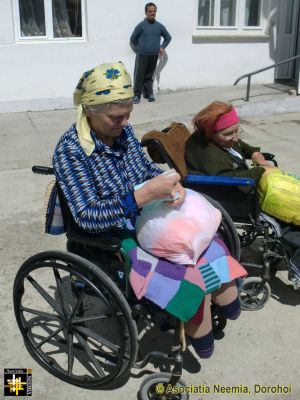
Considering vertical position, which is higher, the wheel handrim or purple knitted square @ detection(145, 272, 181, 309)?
purple knitted square @ detection(145, 272, 181, 309)

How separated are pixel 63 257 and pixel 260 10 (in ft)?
28.1

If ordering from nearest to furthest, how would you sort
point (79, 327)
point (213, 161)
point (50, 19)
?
point (79, 327), point (213, 161), point (50, 19)

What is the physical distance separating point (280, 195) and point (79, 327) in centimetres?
138

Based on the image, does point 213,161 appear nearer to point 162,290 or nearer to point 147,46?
point 162,290

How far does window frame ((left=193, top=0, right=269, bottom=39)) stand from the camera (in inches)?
355

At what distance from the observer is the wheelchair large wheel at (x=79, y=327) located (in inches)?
82.4

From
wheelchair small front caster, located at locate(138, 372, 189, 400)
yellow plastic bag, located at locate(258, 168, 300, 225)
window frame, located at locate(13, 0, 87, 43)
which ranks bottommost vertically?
wheelchair small front caster, located at locate(138, 372, 189, 400)

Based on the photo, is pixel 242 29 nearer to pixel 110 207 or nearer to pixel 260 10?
pixel 260 10

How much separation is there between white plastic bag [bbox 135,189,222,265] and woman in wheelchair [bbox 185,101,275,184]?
594 mm

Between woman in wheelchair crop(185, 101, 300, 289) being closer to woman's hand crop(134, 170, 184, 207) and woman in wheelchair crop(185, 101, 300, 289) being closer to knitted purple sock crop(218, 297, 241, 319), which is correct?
knitted purple sock crop(218, 297, 241, 319)

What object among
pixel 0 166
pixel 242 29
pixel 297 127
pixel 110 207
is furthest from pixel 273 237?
pixel 242 29

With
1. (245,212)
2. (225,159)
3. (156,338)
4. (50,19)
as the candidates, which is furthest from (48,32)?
(156,338)

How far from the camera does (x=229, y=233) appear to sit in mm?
2584

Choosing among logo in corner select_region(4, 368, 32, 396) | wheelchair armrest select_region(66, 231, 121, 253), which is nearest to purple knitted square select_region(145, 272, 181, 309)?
wheelchair armrest select_region(66, 231, 121, 253)
